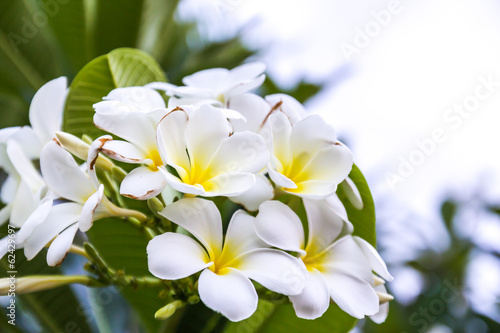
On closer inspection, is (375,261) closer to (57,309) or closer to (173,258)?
(173,258)

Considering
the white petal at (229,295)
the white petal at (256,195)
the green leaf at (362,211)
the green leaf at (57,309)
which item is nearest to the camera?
the white petal at (229,295)

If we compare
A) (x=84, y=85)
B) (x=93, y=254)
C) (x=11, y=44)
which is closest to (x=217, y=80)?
(x=84, y=85)

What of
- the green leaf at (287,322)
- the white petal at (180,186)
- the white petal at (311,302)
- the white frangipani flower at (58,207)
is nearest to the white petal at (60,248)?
the white frangipani flower at (58,207)

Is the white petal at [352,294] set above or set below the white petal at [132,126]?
below

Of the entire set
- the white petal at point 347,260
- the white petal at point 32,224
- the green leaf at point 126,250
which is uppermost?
the white petal at point 32,224

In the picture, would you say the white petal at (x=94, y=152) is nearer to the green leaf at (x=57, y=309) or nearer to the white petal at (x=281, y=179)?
the white petal at (x=281, y=179)

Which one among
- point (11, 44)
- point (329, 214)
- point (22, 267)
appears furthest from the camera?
point (11, 44)

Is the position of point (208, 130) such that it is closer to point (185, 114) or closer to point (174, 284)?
point (185, 114)
